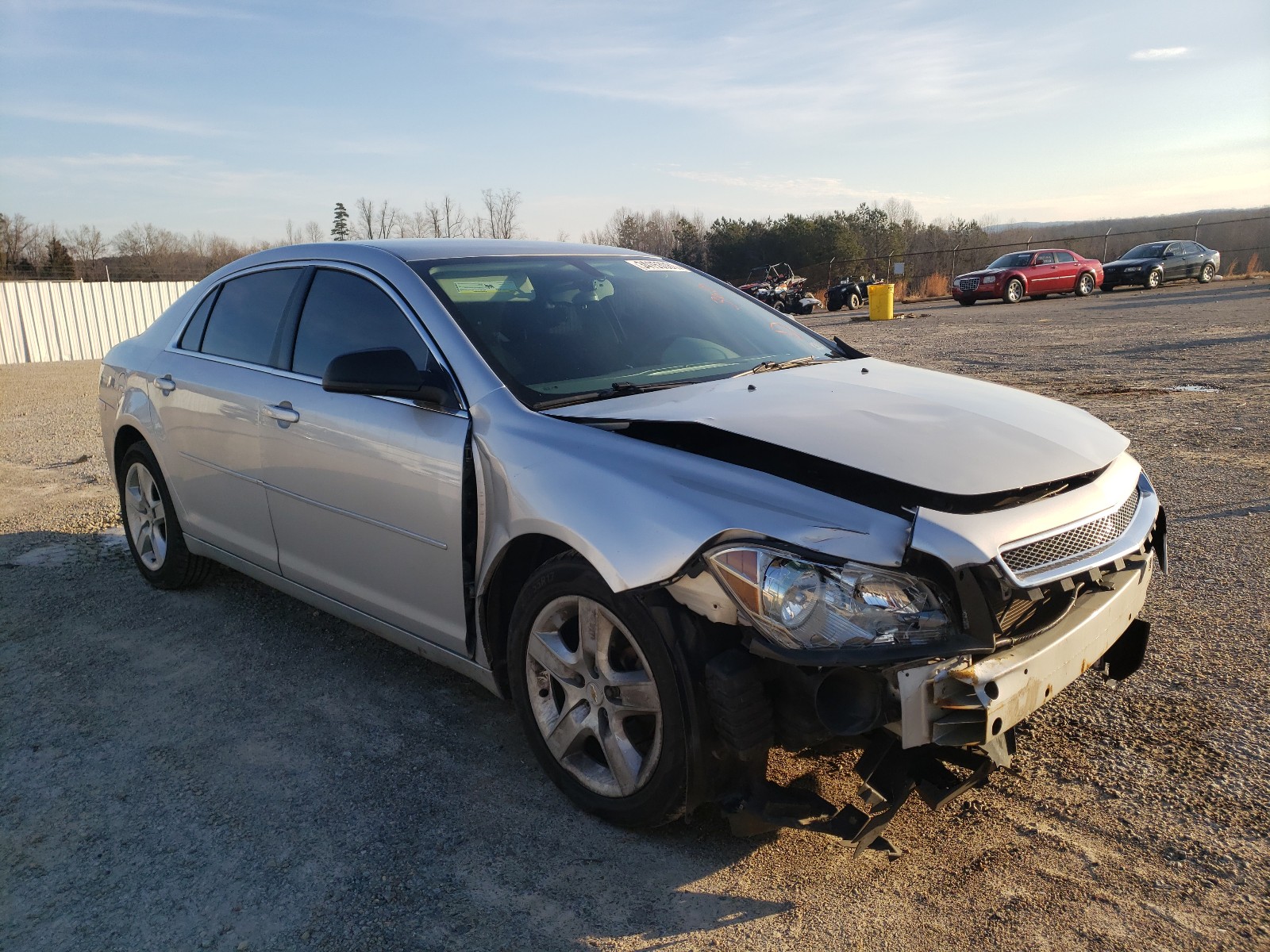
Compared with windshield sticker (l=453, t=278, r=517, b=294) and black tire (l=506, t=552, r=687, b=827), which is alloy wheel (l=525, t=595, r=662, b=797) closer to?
black tire (l=506, t=552, r=687, b=827)

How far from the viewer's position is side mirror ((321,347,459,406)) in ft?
10.6

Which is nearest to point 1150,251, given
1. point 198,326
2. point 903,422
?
point 198,326

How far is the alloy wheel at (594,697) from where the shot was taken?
2.71 m

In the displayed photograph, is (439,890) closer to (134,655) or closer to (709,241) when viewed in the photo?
(134,655)

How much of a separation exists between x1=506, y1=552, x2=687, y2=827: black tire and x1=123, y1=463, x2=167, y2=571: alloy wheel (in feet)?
9.54

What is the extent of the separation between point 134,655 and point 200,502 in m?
0.76

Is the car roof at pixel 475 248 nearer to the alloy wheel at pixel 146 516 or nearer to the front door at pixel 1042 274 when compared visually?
the alloy wheel at pixel 146 516

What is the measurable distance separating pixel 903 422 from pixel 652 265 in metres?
1.88

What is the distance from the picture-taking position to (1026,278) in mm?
30016

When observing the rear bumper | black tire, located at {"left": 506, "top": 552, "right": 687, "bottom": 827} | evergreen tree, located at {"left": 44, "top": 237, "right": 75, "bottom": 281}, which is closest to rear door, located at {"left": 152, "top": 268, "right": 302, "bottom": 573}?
black tire, located at {"left": 506, "top": 552, "right": 687, "bottom": 827}

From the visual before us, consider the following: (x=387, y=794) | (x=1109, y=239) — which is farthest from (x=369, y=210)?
(x=387, y=794)

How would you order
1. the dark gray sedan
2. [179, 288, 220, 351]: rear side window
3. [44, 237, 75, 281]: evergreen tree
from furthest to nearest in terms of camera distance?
1. [44, 237, 75, 281]: evergreen tree
2. the dark gray sedan
3. [179, 288, 220, 351]: rear side window

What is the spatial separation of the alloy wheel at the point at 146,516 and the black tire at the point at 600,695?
114 inches

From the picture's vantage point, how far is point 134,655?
14.3 ft
